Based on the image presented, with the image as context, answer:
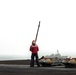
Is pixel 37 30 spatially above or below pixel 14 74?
Result: above

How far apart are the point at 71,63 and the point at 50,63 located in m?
2.21

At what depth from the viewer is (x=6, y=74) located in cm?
1834

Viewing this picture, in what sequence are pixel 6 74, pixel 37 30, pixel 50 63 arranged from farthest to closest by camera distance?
pixel 37 30 < pixel 50 63 < pixel 6 74

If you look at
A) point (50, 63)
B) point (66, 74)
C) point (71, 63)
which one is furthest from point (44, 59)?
point (66, 74)

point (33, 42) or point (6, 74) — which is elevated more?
point (33, 42)

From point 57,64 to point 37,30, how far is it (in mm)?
3348

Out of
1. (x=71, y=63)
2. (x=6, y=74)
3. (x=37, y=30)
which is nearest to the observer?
(x=6, y=74)

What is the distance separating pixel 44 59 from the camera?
26.7m

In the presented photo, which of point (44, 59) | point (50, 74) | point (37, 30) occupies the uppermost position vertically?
point (37, 30)

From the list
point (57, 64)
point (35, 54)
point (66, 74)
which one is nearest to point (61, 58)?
point (57, 64)

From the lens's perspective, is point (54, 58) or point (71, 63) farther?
point (54, 58)

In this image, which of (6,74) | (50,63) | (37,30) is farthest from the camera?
(37,30)

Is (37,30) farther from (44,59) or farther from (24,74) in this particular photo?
(24,74)

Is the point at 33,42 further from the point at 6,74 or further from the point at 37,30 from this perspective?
the point at 6,74
